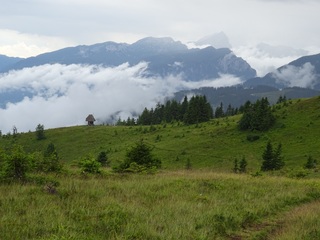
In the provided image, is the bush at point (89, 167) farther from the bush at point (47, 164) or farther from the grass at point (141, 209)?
the grass at point (141, 209)

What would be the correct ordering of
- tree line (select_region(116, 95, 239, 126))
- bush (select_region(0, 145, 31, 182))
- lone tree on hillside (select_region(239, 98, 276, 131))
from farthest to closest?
tree line (select_region(116, 95, 239, 126)) → lone tree on hillside (select_region(239, 98, 276, 131)) → bush (select_region(0, 145, 31, 182))

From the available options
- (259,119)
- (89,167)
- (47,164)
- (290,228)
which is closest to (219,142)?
(259,119)

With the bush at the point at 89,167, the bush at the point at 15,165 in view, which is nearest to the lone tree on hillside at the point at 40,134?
the bush at the point at 89,167

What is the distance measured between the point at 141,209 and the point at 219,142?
59.4 meters

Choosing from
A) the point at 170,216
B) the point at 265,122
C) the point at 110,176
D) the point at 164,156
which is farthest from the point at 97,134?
the point at 170,216

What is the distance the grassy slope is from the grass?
105ft

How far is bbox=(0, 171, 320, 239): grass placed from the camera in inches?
349

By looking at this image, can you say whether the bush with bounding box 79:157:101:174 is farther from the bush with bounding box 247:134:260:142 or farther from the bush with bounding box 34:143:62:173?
the bush with bounding box 247:134:260:142

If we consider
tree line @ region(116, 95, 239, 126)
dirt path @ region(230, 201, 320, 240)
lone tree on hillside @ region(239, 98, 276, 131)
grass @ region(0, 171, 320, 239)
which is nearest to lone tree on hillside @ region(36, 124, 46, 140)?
tree line @ region(116, 95, 239, 126)

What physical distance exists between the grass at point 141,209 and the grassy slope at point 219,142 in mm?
32152

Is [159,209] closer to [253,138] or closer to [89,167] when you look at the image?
[89,167]

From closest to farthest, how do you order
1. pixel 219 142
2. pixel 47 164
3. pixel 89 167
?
pixel 47 164, pixel 89 167, pixel 219 142

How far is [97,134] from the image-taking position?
4107 inches

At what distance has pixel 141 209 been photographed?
440 inches
